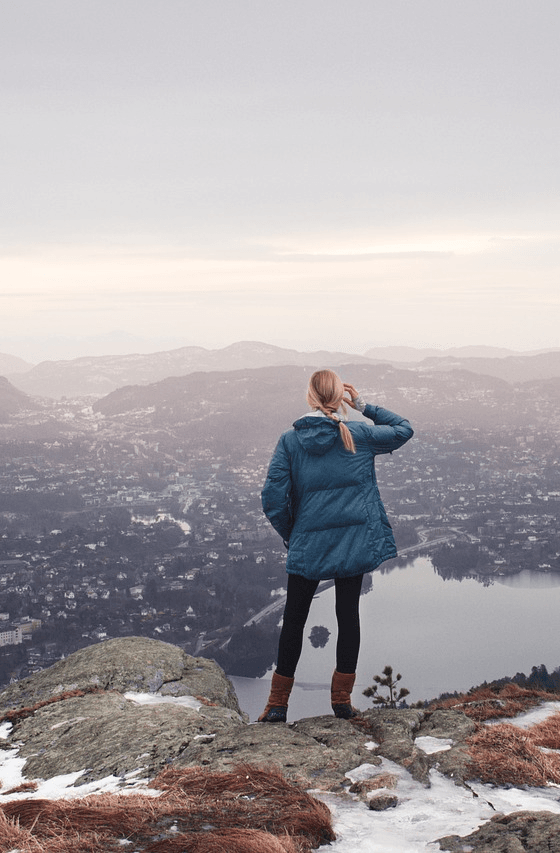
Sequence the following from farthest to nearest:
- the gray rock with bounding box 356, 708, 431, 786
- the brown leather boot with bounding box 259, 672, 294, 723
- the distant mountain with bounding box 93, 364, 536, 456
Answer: the distant mountain with bounding box 93, 364, 536, 456 < the brown leather boot with bounding box 259, 672, 294, 723 < the gray rock with bounding box 356, 708, 431, 786

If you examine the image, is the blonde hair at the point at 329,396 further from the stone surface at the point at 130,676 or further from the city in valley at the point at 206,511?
the city in valley at the point at 206,511

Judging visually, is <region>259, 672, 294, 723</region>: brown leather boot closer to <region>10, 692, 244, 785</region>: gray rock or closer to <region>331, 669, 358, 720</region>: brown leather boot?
<region>10, 692, 244, 785</region>: gray rock

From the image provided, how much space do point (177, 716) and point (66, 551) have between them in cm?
8560

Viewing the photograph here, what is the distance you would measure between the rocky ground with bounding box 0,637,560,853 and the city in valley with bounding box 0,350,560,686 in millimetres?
35062

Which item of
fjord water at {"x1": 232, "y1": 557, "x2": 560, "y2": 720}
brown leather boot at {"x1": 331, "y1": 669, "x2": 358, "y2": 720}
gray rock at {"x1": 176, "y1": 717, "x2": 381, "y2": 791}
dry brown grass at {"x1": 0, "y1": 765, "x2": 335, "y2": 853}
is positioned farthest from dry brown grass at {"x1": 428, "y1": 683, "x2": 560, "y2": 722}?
fjord water at {"x1": 232, "y1": 557, "x2": 560, "y2": 720}

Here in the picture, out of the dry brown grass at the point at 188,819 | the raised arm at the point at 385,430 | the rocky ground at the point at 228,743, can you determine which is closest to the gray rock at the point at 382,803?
the rocky ground at the point at 228,743

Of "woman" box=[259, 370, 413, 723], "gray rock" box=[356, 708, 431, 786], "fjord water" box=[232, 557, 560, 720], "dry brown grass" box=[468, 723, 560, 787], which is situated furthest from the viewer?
"fjord water" box=[232, 557, 560, 720]

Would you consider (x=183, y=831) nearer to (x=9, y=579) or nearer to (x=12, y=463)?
(x=9, y=579)

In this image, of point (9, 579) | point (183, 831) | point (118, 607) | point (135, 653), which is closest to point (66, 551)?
point (9, 579)

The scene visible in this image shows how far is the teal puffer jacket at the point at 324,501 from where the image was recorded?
210 inches

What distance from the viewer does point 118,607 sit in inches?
2547

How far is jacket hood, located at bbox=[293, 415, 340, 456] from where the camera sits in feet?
17.3

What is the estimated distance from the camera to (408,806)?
4152 millimetres

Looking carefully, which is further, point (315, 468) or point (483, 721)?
point (483, 721)
